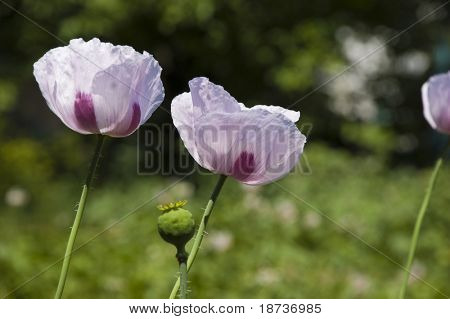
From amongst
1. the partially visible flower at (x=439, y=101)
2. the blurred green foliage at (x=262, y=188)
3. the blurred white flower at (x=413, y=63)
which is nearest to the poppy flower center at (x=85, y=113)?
the partially visible flower at (x=439, y=101)

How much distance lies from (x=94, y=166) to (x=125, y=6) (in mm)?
4874

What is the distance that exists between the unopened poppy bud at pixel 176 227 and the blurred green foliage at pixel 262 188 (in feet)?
5.60

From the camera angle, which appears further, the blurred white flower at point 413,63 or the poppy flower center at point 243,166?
the blurred white flower at point 413,63

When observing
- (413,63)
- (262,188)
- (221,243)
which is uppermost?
(221,243)

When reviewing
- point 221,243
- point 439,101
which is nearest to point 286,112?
point 439,101

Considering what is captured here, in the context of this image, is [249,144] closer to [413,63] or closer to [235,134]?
[235,134]

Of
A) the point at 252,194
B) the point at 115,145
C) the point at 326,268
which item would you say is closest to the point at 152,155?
the point at 115,145

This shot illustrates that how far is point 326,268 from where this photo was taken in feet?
8.56

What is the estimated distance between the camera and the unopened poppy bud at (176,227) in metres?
0.52

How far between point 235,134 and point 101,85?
0.39ft

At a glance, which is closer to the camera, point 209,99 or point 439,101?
point 209,99

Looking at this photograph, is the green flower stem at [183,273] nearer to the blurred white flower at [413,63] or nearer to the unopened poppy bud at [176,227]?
the unopened poppy bud at [176,227]

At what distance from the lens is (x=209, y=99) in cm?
56

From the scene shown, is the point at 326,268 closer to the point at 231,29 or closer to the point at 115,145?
the point at 231,29
